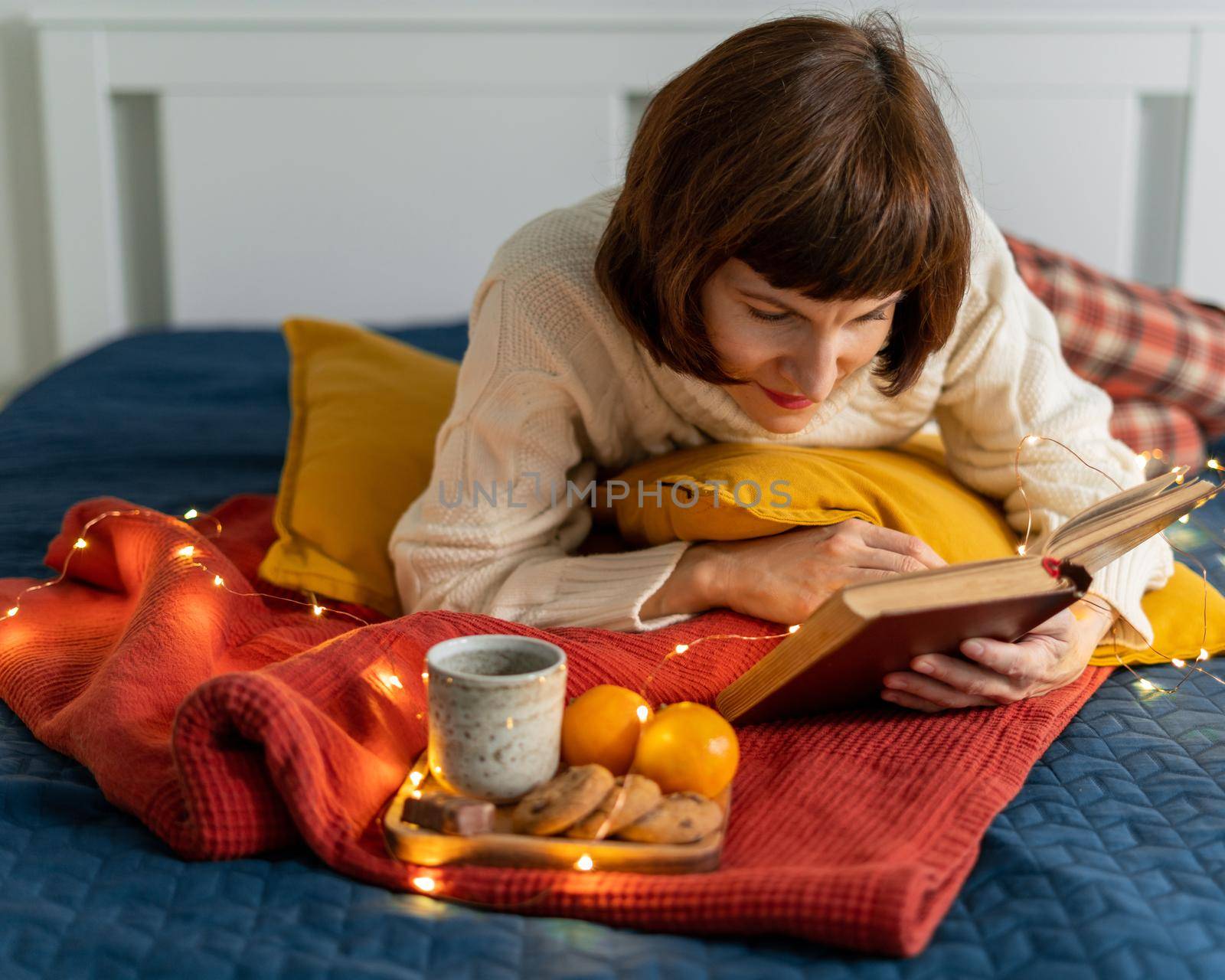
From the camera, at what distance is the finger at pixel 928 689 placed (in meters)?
0.87

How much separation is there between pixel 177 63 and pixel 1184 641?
6.48 feet

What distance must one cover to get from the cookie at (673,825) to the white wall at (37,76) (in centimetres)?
175

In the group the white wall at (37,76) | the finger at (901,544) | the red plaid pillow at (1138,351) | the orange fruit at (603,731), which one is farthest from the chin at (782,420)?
the white wall at (37,76)

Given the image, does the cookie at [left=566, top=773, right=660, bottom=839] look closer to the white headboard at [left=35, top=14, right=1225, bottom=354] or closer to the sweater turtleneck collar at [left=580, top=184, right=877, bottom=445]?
the sweater turtleneck collar at [left=580, top=184, right=877, bottom=445]

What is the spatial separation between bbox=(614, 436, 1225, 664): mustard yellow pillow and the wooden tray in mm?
333

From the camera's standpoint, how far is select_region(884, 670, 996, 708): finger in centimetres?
87

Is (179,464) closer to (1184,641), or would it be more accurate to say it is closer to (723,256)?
(723,256)

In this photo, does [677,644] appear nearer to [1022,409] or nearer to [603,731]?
[603,731]

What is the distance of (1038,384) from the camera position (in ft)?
3.77

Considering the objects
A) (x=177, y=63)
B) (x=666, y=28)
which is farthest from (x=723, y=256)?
(x=177, y=63)

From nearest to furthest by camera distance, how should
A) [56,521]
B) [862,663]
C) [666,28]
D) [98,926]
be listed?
[98,926] → [862,663] → [56,521] → [666,28]

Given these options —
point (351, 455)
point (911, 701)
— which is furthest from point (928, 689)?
point (351, 455)

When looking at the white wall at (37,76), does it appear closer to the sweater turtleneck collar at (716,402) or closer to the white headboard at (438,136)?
the white headboard at (438,136)

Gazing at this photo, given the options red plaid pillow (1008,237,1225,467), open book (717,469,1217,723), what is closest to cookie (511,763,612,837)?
open book (717,469,1217,723)
